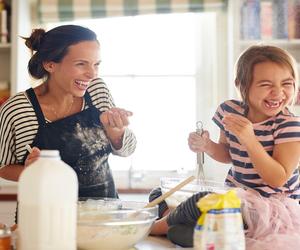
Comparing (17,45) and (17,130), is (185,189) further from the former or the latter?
(17,45)

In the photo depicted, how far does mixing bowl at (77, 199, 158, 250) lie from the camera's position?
917 millimetres

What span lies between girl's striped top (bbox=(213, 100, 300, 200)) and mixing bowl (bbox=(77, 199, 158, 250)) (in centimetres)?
41

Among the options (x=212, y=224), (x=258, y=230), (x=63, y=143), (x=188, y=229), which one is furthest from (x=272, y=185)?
(x=63, y=143)

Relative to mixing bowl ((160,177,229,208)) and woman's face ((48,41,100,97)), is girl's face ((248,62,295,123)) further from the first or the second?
woman's face ((48,41,100,97))

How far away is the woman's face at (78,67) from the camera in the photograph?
1445mm

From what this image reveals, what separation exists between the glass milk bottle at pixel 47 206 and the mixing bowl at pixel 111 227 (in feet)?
0.37

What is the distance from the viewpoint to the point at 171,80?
2.78m

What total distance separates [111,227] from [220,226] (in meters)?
0.23

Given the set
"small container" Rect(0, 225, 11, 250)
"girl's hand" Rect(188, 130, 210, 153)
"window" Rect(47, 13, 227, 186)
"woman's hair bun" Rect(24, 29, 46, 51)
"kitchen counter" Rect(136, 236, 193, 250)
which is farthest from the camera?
"window" Rect(47, 13, 227, 186)

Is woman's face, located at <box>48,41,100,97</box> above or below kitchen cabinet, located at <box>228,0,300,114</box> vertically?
below

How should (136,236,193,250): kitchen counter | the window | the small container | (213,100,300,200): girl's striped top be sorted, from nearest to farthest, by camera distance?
1. the small container
2. (136,236,193,250): kitchen counter
3. (213,100,300,200): girl's striped top
4. the window

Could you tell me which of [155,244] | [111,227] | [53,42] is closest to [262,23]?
[53,42]

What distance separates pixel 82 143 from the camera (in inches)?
59.4

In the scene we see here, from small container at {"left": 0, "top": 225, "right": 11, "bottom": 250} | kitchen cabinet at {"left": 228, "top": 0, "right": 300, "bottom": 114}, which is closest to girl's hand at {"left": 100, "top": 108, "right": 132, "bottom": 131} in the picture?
small container at {"left": 0, "top": 225, "right": 11, "bottom": 250}
